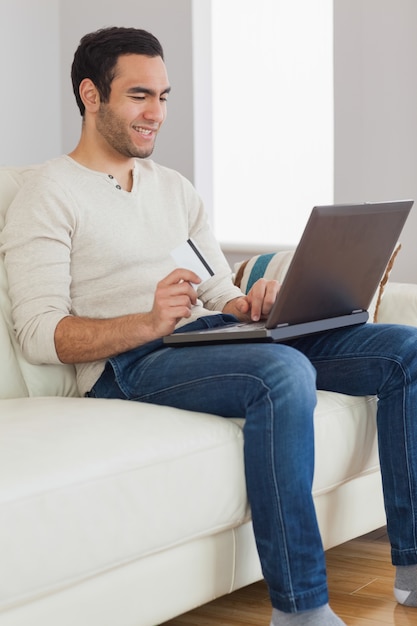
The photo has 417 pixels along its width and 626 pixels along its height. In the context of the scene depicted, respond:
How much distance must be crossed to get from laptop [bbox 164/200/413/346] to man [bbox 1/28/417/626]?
0.17 feet

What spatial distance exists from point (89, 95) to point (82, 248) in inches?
14.1

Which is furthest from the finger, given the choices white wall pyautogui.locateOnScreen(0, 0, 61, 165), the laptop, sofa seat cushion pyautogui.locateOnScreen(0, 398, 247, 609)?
white wall pyautogui.locateOnScreen(0, 0, 61, 165)

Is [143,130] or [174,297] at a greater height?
[143,130]

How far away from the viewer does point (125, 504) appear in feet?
4.69


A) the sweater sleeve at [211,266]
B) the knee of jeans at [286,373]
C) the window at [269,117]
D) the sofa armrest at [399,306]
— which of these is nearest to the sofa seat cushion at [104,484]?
the knee of jeans at [286,373]

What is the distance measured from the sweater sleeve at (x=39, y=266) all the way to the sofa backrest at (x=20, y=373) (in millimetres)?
52

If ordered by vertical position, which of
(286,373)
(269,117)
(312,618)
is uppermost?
(269,117)

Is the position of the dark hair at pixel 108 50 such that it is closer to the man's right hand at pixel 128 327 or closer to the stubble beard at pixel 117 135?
the stubble beard at pixel 117 135

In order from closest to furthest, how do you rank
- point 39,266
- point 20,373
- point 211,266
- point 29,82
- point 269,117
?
point 39,266 < point 20,373 < point 211,266 < point 269,117 < point 29,82

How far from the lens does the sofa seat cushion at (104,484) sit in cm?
129

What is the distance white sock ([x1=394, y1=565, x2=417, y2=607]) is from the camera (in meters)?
1.81

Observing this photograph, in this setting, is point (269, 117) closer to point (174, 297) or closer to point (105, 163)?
point (105, 163)

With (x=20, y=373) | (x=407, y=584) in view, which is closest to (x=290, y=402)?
(x=407, y=584)

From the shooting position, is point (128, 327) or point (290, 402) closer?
point (290, 402)
